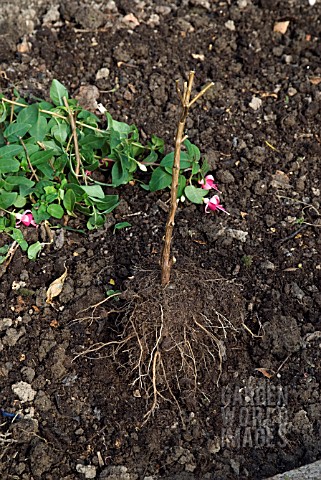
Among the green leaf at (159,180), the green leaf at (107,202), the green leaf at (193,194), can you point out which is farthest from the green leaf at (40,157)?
the green leaf at (193,194)

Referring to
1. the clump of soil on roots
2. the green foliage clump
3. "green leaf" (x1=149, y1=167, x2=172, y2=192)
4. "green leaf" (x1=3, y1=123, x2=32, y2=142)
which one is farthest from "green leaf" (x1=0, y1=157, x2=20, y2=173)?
the clump of soil on roots

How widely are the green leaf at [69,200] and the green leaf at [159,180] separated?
316mm

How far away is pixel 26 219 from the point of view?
110 inches

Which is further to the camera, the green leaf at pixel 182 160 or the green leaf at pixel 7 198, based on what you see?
the green leaf at pixel 182 160

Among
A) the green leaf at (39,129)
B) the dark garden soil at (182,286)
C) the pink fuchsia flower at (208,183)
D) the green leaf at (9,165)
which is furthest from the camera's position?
the pink fuchsia flower at (208,183)

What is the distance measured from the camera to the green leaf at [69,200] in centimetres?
274

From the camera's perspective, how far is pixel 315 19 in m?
3.70

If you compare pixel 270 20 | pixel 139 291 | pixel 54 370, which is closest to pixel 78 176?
pixel 139 291

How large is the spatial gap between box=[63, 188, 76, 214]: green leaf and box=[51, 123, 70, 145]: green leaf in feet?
0.75

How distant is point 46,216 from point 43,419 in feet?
2.56

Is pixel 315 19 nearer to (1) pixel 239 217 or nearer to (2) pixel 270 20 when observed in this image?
(2) pixel 270 20

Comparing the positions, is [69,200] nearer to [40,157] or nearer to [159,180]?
[40,157]

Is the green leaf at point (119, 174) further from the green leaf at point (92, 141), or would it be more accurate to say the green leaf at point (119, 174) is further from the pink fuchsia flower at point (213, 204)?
the pink fuchsia flower at point (213, 204)

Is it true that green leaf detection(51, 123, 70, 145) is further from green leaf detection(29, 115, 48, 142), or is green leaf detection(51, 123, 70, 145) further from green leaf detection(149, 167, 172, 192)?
green leaf detection(149, 167, 172, 192)
